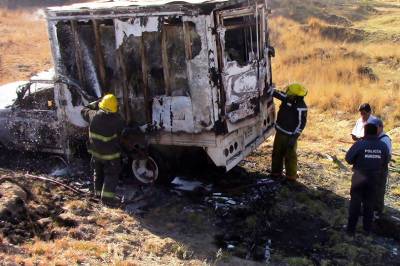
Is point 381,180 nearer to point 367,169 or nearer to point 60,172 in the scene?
point 367,169

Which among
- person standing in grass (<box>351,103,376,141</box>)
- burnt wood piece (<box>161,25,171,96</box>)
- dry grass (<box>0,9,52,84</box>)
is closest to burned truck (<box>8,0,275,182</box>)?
burnt wood piece (<box>161,25,171,96</box>)

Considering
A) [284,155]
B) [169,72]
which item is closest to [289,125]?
[284,155]

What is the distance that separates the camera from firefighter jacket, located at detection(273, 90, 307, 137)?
682 centimetres

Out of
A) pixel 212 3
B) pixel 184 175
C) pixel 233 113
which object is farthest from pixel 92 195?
pixel 212 3

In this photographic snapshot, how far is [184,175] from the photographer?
728 centimetres

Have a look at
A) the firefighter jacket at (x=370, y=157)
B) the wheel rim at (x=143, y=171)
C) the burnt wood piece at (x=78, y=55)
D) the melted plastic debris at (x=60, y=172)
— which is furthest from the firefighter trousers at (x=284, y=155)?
the melted plastic debris at (x=60, y=172)

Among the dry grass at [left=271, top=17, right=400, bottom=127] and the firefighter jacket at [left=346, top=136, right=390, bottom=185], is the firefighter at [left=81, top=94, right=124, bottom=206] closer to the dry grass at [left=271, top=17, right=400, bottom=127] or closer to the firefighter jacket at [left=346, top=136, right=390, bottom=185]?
the firefighter jacket at [left=346, top=136, right=390, bottom=185]

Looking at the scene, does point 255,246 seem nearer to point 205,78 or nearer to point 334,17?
point 205,78

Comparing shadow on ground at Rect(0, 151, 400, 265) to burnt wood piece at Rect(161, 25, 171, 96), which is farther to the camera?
burnt wood piece at Rect(161, 25, 171, 96)

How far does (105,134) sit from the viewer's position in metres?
6.05

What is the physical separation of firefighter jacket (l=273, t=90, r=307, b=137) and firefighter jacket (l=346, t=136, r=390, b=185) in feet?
4.40

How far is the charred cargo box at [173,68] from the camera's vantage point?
229 inches

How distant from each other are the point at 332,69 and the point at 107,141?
33.5 ft

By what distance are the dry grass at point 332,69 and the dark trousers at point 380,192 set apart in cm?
449
